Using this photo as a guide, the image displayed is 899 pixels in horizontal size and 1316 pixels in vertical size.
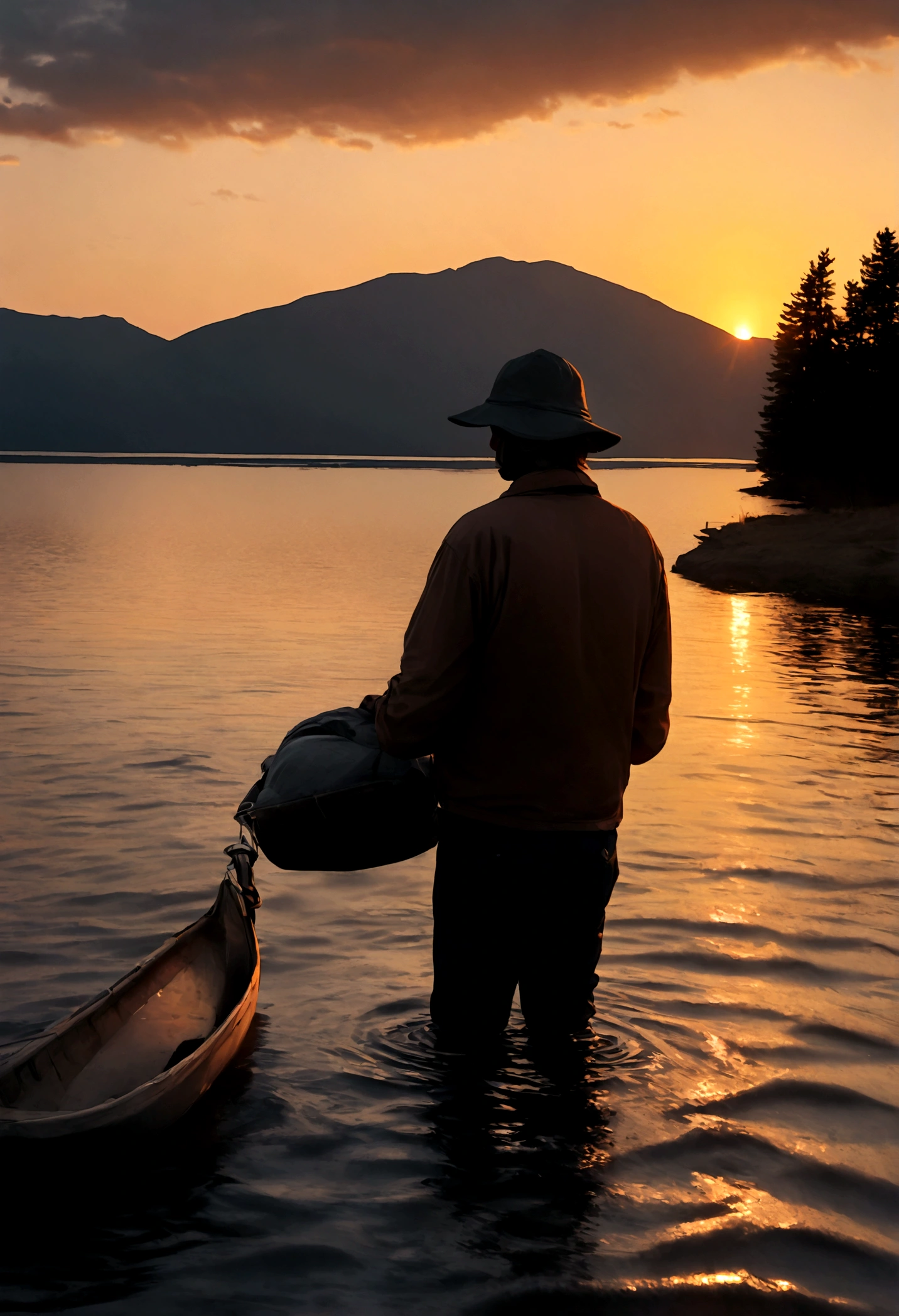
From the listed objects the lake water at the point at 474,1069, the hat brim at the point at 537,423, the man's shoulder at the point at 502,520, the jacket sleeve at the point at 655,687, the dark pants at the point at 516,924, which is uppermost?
the hat brim at the point at 537,423

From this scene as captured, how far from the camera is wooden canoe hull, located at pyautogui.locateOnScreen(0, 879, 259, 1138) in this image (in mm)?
4238

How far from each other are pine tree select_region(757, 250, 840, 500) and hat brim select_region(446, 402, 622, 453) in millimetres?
57648

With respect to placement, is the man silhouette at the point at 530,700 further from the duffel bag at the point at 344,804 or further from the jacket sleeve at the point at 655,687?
the duffel bag at the point at 344,804

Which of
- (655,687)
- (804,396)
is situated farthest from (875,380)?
(655,687)

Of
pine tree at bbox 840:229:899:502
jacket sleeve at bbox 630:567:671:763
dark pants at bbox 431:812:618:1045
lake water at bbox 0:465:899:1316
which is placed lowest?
lake water at bbox 0:465:899:1316

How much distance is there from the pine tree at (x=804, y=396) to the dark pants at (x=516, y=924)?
190 ft

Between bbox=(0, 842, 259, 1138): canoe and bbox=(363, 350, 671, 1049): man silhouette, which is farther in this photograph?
bbox=(0, 842, 259, 1138): canoe

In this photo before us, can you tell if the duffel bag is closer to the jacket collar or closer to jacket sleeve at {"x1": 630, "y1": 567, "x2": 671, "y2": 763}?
jacket sleeve at {"x1": 630, "y1": 567, "x2": 671, "y2": 763}

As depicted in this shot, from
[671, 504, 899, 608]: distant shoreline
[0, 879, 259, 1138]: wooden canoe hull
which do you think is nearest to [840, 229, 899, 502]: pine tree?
[671, 504, 899, 608]: distant shoreline

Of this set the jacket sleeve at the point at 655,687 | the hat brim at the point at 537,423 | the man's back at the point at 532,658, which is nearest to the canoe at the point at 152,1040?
the man's back at the point at 532,658

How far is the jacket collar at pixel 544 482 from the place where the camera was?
170 inches

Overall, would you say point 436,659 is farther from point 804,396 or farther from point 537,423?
point 804,396

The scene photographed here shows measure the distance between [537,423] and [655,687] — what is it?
41.2 inches

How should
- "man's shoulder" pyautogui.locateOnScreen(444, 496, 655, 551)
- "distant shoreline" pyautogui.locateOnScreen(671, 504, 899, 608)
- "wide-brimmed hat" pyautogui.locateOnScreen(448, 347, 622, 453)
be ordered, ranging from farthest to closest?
"distant shoreline" pyautogui.locateOnScreen(671, 504, 899, 608) < "wide-brimmed hat" pyautogui.locateOnScreen(448, 347, 622, 453) < "man's shoulder" pyautogui.locateOnScreen(444, 496, 655, 551)
